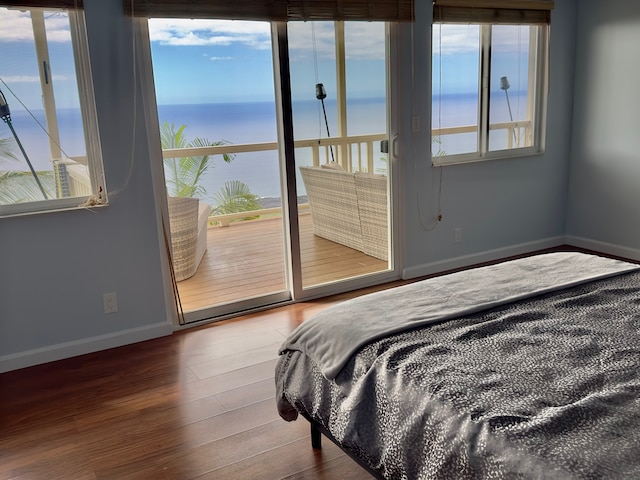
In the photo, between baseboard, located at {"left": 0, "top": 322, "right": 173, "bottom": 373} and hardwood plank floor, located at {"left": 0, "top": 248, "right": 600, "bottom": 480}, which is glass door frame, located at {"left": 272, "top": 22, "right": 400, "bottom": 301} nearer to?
hardwood plank floor, located at {"left": 0, "top": 248, "right": 600, "bottom": 480}

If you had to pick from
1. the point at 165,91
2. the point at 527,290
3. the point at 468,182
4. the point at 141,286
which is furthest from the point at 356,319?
the point at 468,182

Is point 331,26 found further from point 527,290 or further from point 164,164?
point 527,290

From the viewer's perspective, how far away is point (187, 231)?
12.3 feet

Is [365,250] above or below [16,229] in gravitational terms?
below

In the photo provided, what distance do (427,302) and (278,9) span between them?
83.5 inches

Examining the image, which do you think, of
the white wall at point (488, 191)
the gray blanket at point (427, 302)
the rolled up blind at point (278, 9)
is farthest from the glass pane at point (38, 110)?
the white wall at point (488, 191)

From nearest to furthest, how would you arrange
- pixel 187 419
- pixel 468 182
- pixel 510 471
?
pixel 510 471
pixel 187 419
pixel 468 182

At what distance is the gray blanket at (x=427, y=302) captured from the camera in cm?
191

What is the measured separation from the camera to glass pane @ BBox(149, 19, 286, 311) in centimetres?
341

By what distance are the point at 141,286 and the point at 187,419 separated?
1.09m

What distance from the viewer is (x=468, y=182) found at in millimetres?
4492

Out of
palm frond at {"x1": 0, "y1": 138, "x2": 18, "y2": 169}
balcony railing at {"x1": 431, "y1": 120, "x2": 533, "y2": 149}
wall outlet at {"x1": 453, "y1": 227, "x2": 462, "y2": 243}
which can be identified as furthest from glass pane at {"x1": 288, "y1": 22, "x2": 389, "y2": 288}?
palm frond at {"x1": 0, "y1": 138, "x2": 18, "y2": 169}

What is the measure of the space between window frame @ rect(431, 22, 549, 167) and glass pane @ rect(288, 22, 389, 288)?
0.55m

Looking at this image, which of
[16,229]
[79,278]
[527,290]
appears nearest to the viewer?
[527,290]
